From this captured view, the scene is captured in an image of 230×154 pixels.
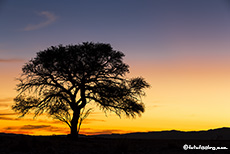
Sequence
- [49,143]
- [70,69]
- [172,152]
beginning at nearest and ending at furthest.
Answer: [172,152]
[49,143]
[70,69]

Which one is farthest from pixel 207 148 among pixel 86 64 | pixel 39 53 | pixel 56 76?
pixel 39 53

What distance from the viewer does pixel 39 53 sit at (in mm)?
27094

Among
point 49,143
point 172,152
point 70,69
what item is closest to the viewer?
point 172,152

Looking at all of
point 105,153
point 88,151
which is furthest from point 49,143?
point 105,153

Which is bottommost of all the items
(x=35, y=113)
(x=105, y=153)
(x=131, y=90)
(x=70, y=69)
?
(x=105, y=153)

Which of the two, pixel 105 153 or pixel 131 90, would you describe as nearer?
pixel 105 153

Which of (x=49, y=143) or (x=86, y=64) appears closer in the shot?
(x=49, y=143)

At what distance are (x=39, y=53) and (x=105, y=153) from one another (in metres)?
13.8

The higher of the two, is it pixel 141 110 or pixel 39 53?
pixel 39 53

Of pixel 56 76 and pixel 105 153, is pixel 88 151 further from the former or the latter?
pixel 56 76

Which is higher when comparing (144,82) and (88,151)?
(144,82)

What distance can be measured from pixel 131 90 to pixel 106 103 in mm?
2684

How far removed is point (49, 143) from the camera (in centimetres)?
1838

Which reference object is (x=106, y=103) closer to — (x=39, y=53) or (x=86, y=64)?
(x=86, y=64)
